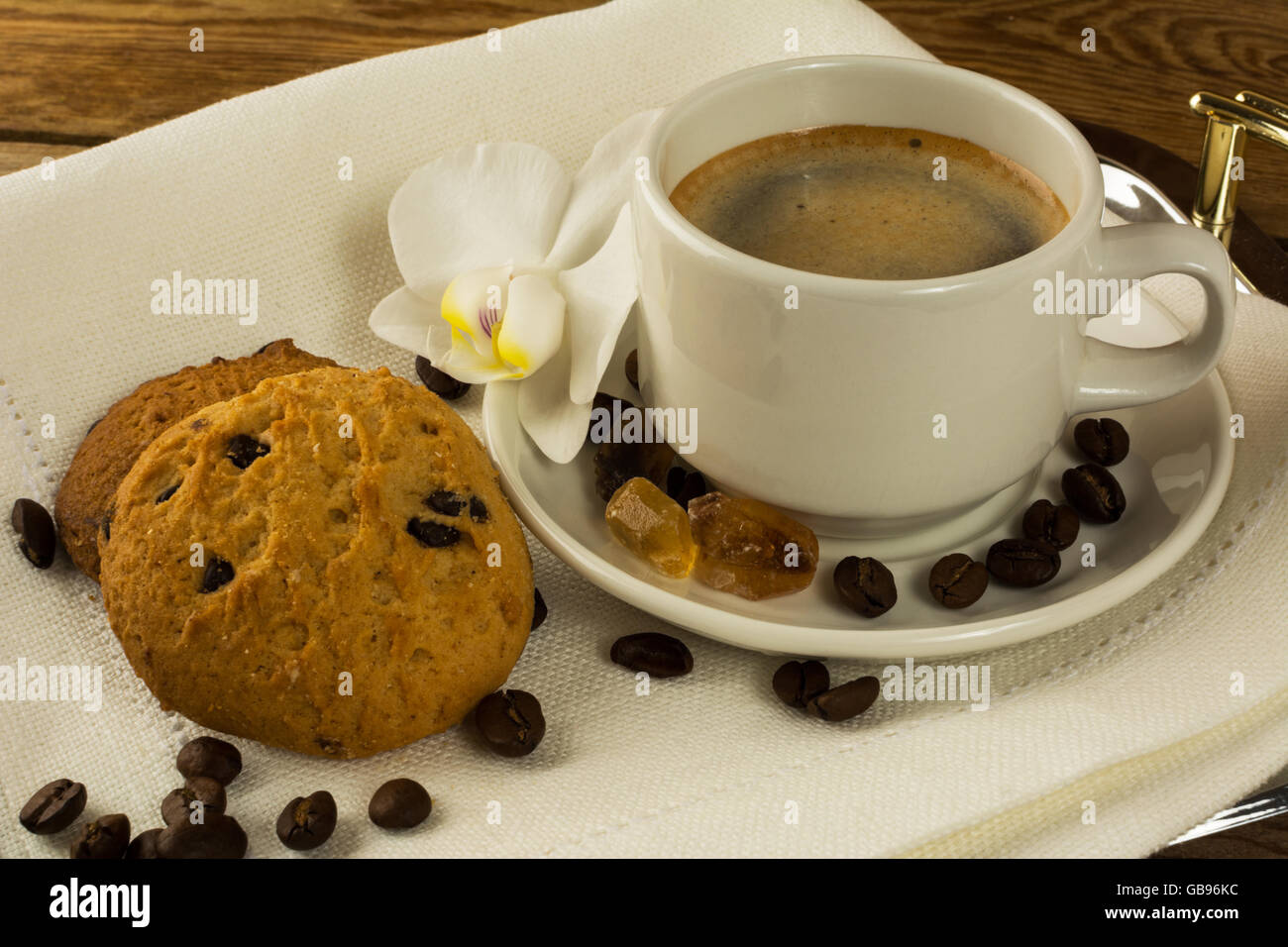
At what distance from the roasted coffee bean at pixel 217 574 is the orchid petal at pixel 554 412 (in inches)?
13.7

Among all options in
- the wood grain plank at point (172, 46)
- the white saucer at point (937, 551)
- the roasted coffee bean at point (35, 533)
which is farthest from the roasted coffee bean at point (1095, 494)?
the wood grain plank at point (172, 46)

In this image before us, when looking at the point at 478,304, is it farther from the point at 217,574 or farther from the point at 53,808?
the point at 53,808

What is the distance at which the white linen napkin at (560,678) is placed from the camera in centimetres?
105

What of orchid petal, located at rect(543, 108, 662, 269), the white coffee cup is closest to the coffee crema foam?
the white coffee cup

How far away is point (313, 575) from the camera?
1063mm

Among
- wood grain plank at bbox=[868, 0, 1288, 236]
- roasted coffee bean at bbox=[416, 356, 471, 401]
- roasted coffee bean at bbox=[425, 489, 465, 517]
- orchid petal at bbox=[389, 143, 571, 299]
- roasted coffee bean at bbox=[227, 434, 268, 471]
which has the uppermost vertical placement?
wood grain plank at bbox=[868, 0, 1288, 236]

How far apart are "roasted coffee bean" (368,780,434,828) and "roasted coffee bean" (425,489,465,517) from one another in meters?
0.22

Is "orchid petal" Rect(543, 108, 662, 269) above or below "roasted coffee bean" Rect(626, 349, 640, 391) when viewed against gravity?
above

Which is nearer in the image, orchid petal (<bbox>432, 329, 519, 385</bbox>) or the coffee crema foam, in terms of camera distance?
the coffee crema foam

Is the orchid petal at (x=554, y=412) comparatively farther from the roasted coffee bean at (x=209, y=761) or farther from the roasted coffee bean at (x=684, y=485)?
the roasted coffee bean at (x=209, y=761)

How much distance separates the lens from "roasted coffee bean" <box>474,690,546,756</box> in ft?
3.63

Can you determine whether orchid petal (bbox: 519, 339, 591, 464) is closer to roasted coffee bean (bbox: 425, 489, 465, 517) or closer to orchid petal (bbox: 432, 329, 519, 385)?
A: orchid petal (bbox: 432, 329, 519, 385)

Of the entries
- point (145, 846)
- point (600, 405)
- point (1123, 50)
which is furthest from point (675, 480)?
point (1123, 50)

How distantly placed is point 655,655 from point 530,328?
14.5 inches
